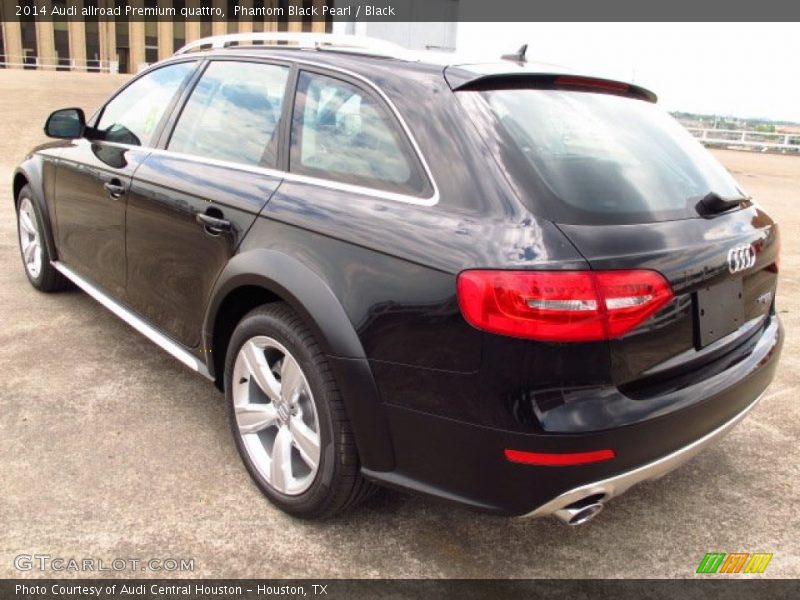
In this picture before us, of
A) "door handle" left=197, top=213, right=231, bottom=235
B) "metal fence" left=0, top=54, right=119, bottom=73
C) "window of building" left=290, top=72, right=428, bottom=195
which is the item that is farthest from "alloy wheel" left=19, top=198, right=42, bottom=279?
"metal fence" left=0, top=54, right=119, bottom=73

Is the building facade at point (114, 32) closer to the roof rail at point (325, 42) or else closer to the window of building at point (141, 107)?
the window of building at point (141, 107)

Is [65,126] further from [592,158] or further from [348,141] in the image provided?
[592,158]

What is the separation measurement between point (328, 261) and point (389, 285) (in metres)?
0.28

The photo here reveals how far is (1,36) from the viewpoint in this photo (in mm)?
54500

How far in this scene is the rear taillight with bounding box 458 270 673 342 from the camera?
6.07 feet

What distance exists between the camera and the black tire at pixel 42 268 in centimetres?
456

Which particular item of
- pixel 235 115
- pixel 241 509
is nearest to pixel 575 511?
pixel 241 509

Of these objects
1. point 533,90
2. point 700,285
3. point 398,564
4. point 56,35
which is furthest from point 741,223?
point 56,35

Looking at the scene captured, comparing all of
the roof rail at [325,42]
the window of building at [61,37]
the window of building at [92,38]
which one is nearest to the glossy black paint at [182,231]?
the roof rail at [325,42]

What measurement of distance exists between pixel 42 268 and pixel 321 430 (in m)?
3.31

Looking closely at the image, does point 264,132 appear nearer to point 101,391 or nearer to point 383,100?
point 383,100

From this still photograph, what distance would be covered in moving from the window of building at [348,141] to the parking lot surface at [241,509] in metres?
1.24

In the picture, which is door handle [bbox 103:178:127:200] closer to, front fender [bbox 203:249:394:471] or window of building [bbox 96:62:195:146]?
window of building [bbox 96:62:195:146]
